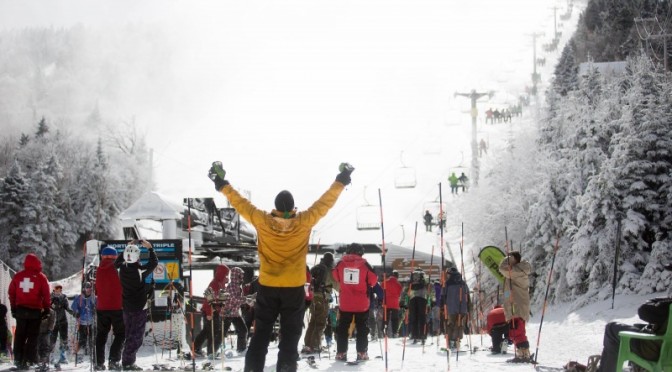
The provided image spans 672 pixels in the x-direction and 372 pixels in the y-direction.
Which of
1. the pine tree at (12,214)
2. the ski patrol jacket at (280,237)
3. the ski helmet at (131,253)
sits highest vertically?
the ski patrol jacket at (280,237)

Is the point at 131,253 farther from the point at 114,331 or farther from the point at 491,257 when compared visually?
the point at 491,257

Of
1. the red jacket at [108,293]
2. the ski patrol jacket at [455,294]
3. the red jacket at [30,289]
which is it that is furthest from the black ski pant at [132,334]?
the ski patrol jacket at [455,294]

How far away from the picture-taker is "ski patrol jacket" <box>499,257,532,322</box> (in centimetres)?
1130

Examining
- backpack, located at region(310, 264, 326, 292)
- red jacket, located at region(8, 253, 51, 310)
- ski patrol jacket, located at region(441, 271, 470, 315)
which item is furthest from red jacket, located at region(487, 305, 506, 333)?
red jacket, located at region(8, 253, 51, 310)

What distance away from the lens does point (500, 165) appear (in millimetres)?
42219

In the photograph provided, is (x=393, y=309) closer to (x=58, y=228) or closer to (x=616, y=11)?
(x=58, y=228)

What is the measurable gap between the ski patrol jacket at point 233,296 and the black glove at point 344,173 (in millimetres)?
4983

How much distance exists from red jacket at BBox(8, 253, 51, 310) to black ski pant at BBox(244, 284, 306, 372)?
14.6 feet

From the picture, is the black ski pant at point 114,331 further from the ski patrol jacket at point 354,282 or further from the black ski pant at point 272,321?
the black ski pant at point 272,321

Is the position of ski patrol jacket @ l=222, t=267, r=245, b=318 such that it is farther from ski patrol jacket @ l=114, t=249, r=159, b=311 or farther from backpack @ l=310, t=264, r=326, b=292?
ski patrol jacket @ l=114, t=249, r=159, b=311

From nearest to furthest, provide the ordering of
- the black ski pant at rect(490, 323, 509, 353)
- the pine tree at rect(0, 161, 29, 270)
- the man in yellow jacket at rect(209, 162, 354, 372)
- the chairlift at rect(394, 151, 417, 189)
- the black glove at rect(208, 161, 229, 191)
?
1. the man in yellow jacket at rect(209, 162, 354, 372)
2. the black glove at rect(208, 161, 229, 191)
3. the black ski pant at rect(490, 323, 509, 353)
4. the chairlift at rect(394, 151, 417, 189)
5. the pine tree at rect(0, 161, 29, 270)

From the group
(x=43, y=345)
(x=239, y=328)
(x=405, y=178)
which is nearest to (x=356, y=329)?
(x=239, y=328)

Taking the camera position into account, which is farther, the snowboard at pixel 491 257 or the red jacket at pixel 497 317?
the snowboard at pixel 491 257

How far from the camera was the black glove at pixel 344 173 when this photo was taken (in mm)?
7492
